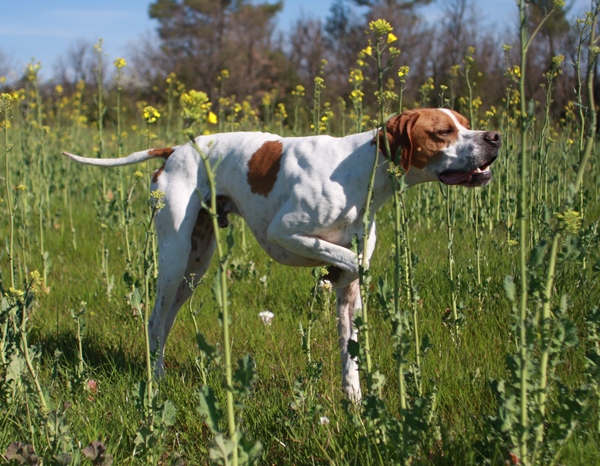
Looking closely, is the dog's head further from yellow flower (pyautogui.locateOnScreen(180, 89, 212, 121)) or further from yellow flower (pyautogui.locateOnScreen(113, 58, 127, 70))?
yellow flower (pyautogui.locateOnScreen(113, 58, 127, 70))

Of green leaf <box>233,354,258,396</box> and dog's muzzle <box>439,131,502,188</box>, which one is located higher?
dog's muzzle <box>439,131,502,188</box>

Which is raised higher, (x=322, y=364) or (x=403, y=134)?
(x=403, y=134)

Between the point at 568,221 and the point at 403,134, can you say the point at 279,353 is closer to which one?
the point at 403,134

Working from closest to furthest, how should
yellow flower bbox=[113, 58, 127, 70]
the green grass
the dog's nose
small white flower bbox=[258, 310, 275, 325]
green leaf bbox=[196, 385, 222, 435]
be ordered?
green leaf bbox=[196, 385, 222, 435]
the green grass
the dog's nose
small white flower bbox=[258, 310, 275, 325]
yellow flower bbox=[113, 58, 127, 70]

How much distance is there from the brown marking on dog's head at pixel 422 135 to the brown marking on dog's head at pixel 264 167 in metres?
0.68

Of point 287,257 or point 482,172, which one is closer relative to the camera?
point 482,172

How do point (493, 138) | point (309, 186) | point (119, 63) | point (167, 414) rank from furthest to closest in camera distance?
point (119, 63)
point (309, 186)
point (493, 138)
point (167, 414)

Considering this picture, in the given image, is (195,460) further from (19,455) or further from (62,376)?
(62,376)

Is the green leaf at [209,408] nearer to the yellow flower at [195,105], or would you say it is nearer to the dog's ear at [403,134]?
the yellow flower at [195,105]

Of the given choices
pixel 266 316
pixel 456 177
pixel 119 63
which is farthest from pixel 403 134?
pixel 119 63

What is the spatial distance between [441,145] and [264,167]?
0.99 metres

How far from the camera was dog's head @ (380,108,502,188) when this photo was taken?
9.84ft

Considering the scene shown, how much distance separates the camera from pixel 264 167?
346cm

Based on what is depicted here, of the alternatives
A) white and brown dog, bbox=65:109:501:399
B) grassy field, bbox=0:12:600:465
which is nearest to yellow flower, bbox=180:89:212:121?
grassy field, bbox=0:12:600:465
